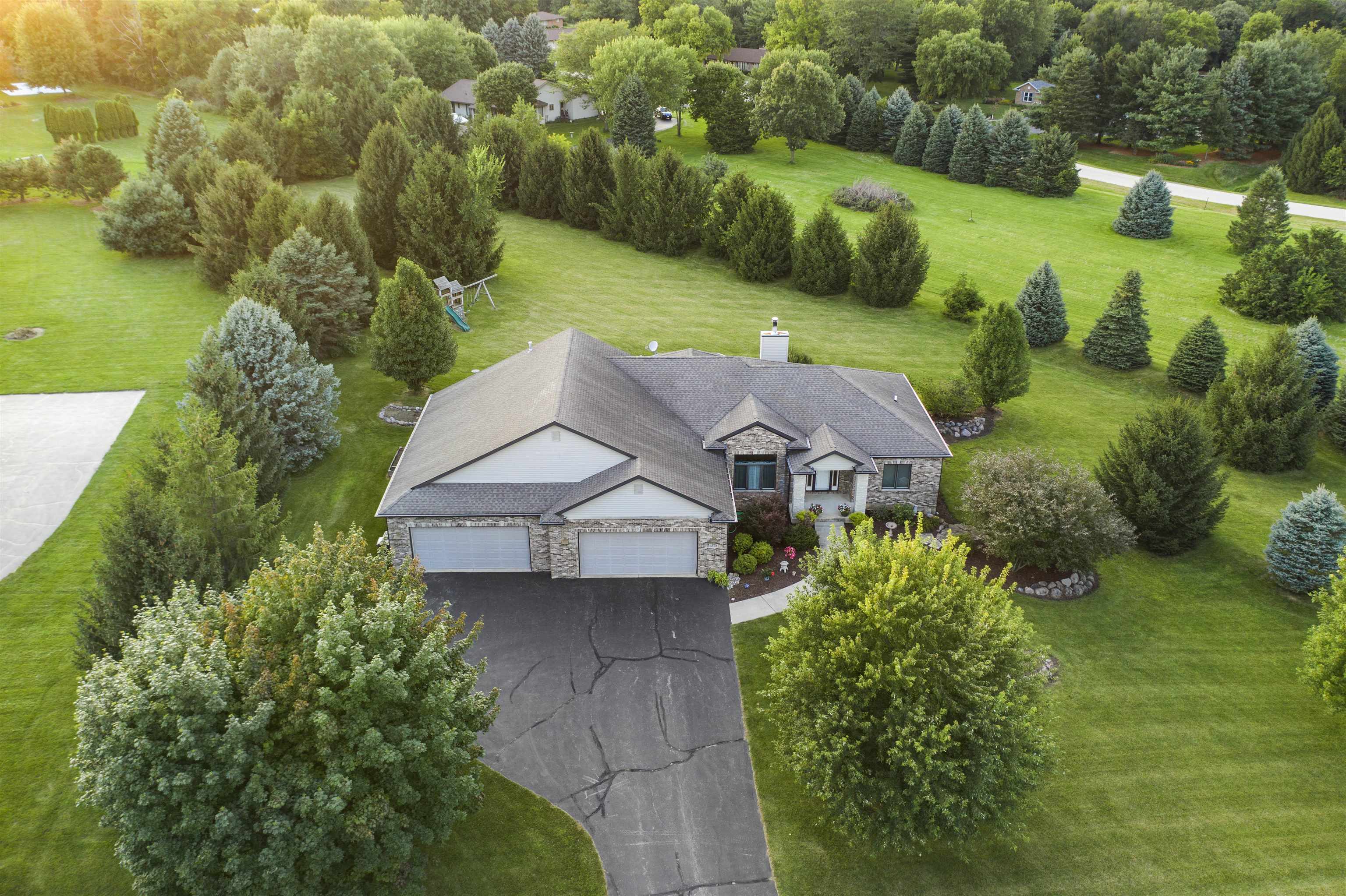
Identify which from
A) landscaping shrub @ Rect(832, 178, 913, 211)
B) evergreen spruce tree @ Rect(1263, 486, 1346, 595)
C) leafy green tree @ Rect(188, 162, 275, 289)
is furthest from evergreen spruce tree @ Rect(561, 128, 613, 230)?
evergreen spruce tree @ Rect(1263, 486, 1346, 595)

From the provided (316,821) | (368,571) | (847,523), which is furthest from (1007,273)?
(316,821)

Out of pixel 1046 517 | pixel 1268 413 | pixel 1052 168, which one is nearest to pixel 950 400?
pixel 1046 517

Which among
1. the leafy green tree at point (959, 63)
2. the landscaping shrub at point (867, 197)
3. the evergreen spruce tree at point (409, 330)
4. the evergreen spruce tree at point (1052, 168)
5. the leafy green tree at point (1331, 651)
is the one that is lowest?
the leafy green tree at point (1331, 651)

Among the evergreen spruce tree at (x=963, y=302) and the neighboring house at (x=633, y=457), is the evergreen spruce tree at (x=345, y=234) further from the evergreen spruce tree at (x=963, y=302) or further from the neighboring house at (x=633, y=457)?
the evergreen spruce tree at (x=963, y=302)

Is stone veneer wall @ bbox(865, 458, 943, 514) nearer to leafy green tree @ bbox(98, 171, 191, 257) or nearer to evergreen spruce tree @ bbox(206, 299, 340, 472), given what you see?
evergreen spruce tree @ bbox(206, 299, 340, 472)

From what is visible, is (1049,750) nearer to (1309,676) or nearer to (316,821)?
(1309,676)

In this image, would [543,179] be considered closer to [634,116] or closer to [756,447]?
[634,116]

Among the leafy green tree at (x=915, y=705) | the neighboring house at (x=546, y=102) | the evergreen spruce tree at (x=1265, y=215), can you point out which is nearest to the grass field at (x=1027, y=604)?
the leafy green tree at (x=915, y=705)
